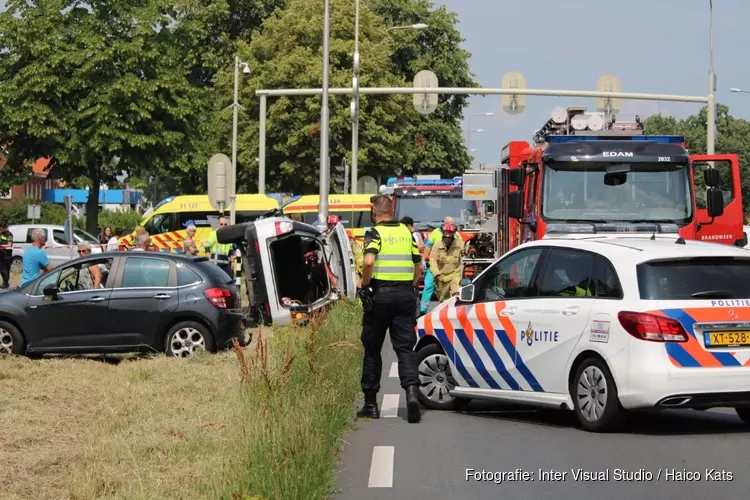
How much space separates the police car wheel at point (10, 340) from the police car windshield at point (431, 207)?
15.9 m

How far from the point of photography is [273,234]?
1956 cm

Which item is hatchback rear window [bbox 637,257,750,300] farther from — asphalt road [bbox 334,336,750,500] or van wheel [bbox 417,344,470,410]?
van wheel [bbox 417,344,470,410]

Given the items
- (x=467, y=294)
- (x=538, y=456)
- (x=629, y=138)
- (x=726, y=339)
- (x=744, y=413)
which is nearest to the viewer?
(x=538, y=456)

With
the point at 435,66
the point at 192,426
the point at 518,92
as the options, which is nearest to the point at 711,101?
the point at 518,92

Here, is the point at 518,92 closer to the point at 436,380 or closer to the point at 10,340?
the point at 10,340

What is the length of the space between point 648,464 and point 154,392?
569 cm

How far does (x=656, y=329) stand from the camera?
933 centimetres

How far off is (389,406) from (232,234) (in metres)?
8.92

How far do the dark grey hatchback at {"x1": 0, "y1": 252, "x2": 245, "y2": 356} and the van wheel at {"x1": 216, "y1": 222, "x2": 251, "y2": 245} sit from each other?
3.32m

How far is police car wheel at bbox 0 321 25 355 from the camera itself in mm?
16312

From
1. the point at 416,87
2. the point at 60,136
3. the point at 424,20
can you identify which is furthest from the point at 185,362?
the point at 424,20

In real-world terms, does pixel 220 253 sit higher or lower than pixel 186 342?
higher

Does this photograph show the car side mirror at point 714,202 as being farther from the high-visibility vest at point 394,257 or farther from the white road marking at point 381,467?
the white road marking at point 381,467

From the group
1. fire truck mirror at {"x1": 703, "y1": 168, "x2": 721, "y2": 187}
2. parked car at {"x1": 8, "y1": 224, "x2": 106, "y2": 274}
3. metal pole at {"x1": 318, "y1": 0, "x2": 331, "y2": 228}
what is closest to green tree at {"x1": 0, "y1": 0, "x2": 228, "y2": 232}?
parked car at {"x1": 8, "y1": 224, "x2": 106, "y2": 274}
